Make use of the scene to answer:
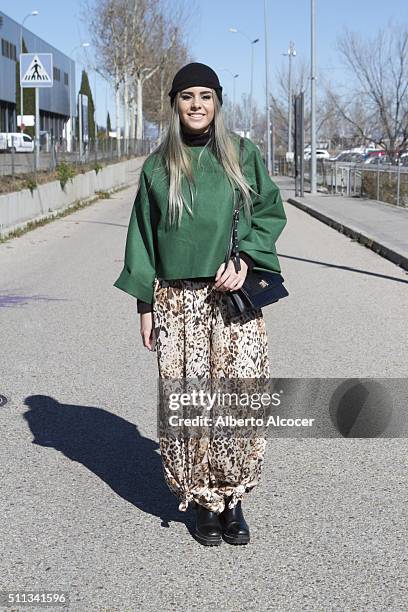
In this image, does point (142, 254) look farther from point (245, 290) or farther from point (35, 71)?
point (35, 71)

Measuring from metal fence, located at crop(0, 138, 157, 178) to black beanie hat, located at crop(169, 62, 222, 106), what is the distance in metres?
18.5

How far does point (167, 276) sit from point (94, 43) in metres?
68.2

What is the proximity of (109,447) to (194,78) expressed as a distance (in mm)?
2329

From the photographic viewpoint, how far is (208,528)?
13.0ft

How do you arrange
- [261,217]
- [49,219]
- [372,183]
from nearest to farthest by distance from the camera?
[261,217] < [49,219] < [372,183]

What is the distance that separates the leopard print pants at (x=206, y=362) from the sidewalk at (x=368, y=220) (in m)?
10.1

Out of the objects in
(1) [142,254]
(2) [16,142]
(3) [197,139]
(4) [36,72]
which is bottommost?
(1) [142,254]

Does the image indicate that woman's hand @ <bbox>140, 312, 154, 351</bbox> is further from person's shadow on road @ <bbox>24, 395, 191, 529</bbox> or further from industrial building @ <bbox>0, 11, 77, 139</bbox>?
industrial building @ <bbox>0, 11, 77, 139</bbox>

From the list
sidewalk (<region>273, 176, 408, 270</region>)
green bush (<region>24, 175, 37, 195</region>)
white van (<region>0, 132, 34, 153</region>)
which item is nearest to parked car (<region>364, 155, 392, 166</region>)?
sidewalk (<region>273, 176, 408, 270</region>)

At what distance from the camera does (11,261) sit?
14805mm

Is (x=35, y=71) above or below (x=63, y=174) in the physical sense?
above

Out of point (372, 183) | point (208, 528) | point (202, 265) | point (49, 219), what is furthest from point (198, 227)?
point (372, 183)

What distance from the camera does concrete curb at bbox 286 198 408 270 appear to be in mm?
14211

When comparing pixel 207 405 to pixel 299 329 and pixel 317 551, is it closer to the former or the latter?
pixel 317 551
